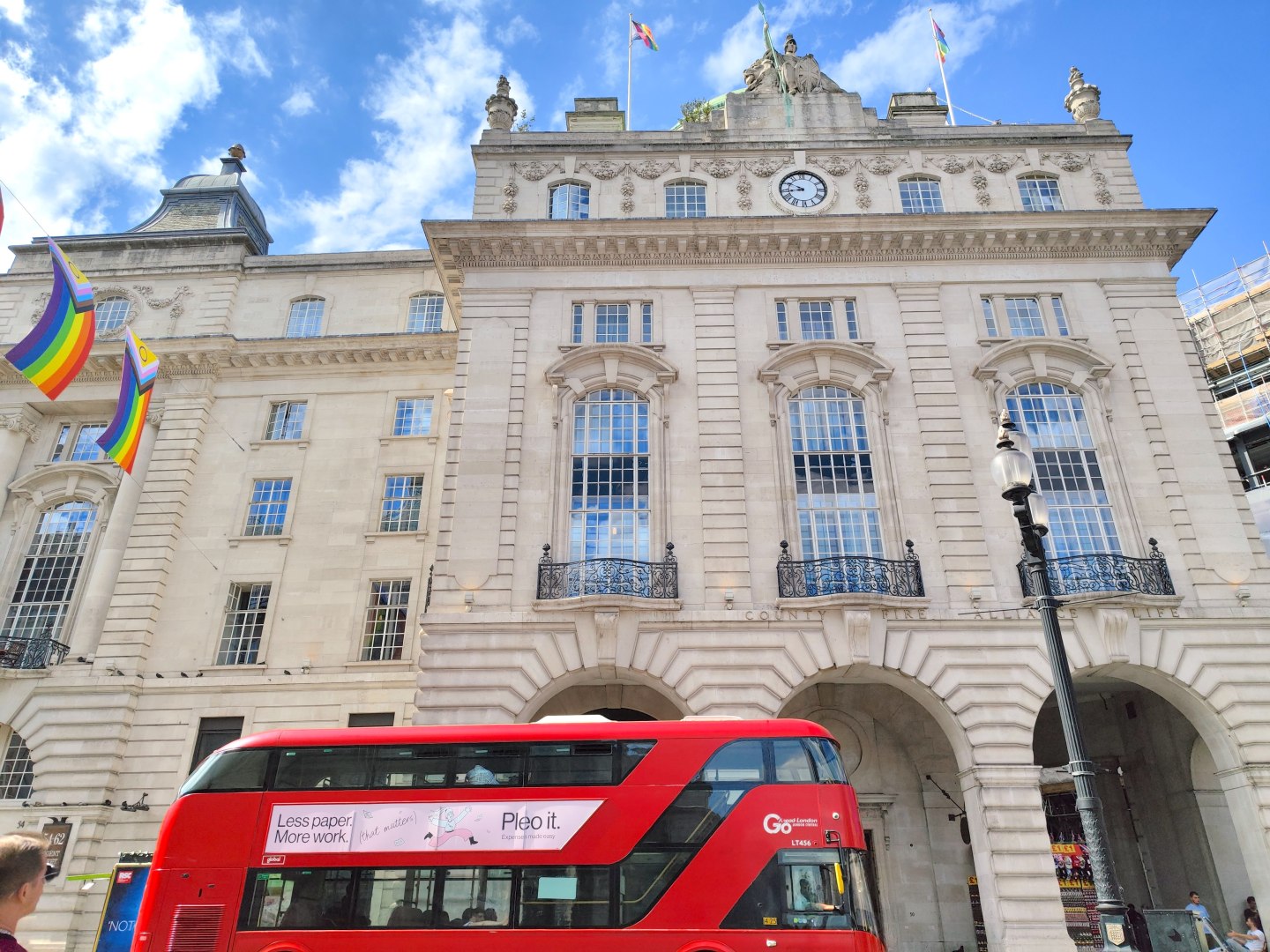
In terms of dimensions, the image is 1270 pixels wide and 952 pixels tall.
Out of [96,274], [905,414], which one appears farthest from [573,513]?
[96,274]

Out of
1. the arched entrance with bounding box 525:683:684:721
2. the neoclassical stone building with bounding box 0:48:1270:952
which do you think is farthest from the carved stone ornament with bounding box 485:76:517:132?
the arched entrance with bounding box 525:683:684:721

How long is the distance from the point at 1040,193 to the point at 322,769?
24.1 meters

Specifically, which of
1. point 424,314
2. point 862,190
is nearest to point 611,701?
point 424,314

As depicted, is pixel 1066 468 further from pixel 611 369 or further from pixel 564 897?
pixel 564 897

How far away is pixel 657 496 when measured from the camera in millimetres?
20109

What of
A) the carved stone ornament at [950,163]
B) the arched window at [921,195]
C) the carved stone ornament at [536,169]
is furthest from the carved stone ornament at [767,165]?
the carved stone ornament at [536,169]

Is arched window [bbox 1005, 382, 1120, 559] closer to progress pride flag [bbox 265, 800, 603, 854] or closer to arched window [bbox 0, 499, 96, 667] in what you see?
progress pride flag [bbox 265, 800, 603, 854]

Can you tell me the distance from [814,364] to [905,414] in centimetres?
268

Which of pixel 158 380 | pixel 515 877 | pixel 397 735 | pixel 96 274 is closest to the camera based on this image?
pixel 515 877

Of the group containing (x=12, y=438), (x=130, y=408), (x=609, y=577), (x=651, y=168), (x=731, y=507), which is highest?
(x=651, y=168)

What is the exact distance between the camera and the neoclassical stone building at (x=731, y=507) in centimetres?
1811

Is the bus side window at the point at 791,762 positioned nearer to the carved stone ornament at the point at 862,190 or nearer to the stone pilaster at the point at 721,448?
the stone pilaster at the point at 721,448

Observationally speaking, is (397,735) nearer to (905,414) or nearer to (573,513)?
(573,513)

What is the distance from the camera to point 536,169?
24.5m
